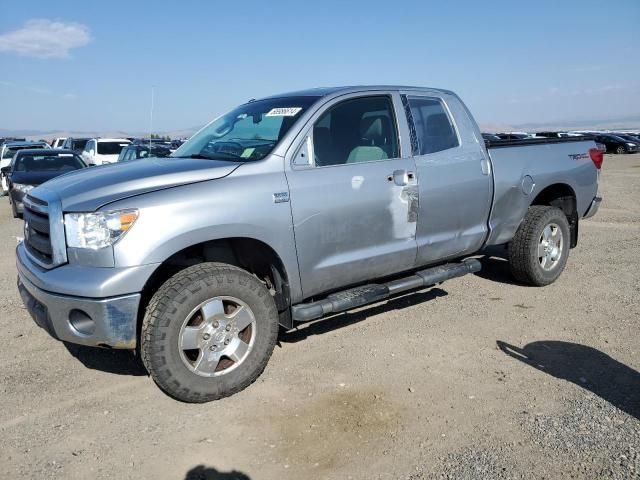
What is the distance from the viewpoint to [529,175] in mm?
5363

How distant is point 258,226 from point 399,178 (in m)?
1.29

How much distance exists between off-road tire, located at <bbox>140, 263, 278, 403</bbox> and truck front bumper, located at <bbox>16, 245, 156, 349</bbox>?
0.14 m

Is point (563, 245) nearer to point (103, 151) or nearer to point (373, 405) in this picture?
point (373, 405)

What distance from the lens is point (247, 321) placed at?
11.6ft

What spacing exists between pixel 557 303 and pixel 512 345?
4.17 feet

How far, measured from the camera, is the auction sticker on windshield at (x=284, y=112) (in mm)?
4048

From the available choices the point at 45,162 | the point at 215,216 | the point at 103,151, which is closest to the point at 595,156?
the point at 215,216

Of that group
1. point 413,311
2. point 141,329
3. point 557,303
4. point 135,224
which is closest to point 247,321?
point 141,329

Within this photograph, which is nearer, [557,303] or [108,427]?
[108,427]

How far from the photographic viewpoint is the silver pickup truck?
3195mm

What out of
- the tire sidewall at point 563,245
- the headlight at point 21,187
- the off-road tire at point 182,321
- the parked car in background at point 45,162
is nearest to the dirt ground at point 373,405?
the off-road tire at point 182,321

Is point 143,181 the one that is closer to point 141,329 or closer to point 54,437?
point 141,329

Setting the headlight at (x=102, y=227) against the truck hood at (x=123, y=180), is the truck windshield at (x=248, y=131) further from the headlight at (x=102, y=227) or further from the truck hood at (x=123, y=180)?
the headlight at (x=102, y=227)

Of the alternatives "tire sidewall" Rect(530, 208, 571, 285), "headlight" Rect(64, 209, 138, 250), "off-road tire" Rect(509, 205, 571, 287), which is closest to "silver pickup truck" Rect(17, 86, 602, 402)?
"headlight" Rect(64, 209, 138, 250)
